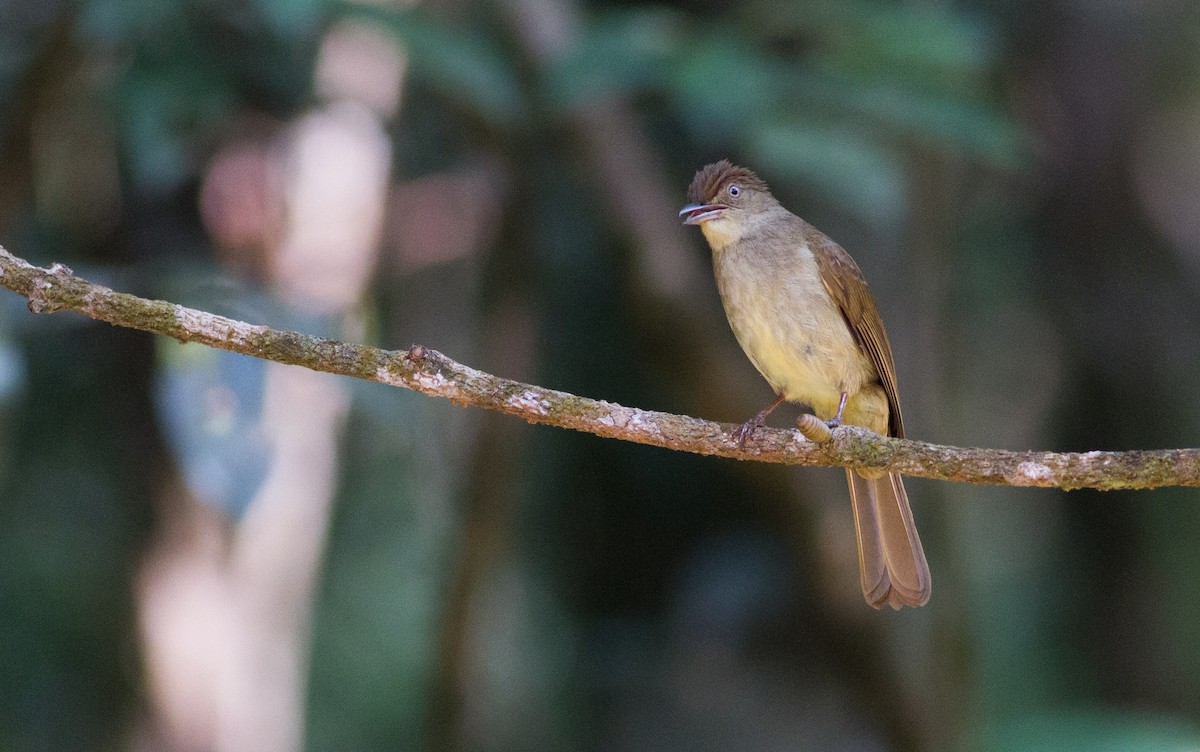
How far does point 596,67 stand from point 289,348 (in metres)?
1.90

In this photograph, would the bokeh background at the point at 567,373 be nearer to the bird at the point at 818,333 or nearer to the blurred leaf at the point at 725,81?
the blurred leaf at the point at 725,81

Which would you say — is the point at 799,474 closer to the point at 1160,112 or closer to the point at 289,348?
the point at 289,348

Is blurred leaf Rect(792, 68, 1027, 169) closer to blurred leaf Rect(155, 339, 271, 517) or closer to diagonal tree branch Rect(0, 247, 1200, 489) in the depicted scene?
diagonal tree branch Rect(0, 247, 1200, 489)

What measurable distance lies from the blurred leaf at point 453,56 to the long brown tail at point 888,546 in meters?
1.62

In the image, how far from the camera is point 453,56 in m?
3.65

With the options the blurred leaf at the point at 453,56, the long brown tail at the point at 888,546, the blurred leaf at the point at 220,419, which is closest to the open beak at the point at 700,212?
the blurred leaf at the point at 453,56

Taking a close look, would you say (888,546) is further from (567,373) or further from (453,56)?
(567,373)

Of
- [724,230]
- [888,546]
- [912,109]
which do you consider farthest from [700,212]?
[888,546]

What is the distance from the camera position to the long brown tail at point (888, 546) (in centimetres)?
333

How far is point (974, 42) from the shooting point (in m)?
4.03

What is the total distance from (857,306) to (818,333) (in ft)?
0.68

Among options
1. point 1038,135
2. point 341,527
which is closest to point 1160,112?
point 1038,135

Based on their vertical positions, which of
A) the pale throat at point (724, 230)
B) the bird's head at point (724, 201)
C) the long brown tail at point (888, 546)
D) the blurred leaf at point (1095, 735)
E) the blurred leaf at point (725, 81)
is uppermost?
the blurred leaf at point (725, 81)

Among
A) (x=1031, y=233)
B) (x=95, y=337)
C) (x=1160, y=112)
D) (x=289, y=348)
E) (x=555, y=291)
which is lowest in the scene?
(x=289, y=348)
